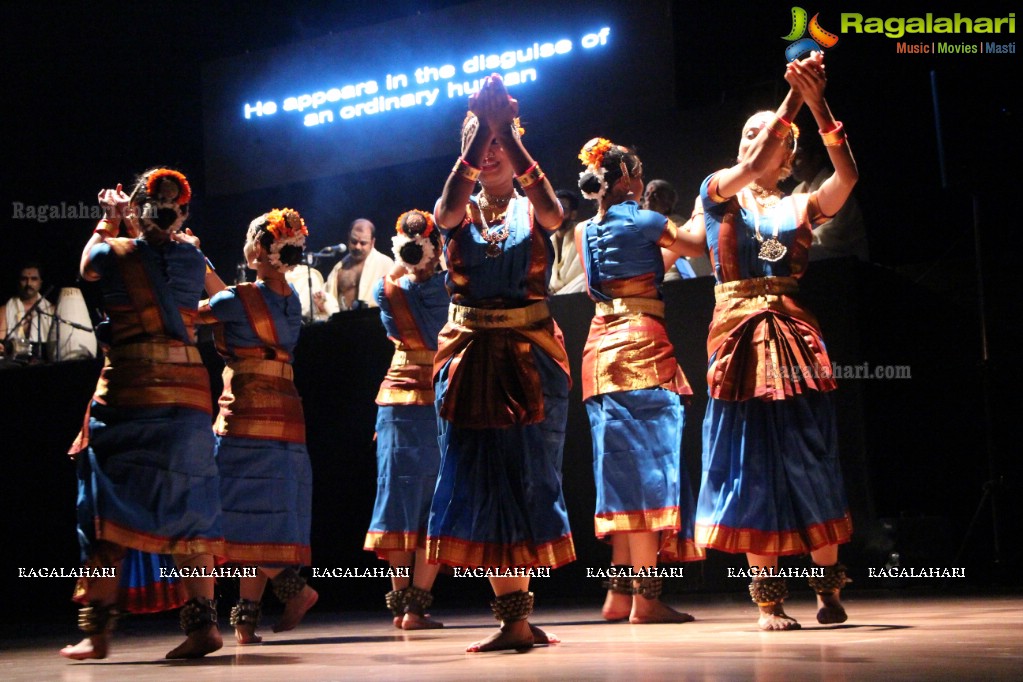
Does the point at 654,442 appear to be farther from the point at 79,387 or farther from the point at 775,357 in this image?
the point at 79,387

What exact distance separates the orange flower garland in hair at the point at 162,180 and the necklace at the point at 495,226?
0.98 m

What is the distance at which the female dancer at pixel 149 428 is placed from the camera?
Answer: 12.2ft

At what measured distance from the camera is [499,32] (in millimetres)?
8812

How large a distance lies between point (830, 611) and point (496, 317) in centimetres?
148

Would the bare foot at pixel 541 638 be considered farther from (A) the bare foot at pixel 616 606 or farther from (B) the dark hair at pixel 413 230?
(B) the dark hair at pixel 413 230

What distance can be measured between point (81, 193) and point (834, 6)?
520cm

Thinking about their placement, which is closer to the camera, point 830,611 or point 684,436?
point 830,611

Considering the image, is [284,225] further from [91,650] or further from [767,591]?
[767,591]

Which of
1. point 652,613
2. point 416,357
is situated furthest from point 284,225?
point 652,613

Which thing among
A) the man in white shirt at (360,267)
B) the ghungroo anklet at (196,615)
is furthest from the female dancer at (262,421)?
the man in white shirt at (360,267)

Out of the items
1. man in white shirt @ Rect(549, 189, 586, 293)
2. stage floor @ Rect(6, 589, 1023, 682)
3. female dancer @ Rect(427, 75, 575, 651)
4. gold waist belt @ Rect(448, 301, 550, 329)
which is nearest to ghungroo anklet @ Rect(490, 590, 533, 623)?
female dancer @ Rect(427, 75, 575, 651)

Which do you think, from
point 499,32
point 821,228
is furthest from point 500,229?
point 499,32

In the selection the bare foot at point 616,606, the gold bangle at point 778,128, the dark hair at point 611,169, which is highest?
the dark hair at point 611,169

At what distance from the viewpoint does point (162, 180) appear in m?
3.92
